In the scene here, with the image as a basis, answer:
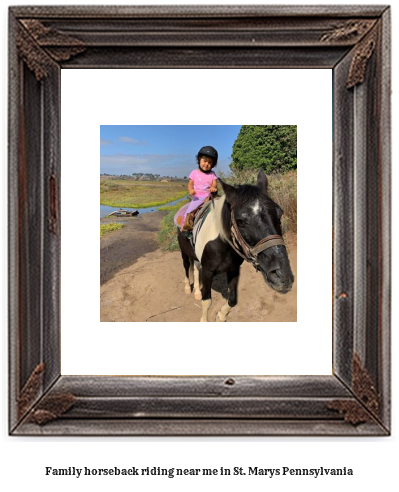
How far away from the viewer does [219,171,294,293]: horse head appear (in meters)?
1.42

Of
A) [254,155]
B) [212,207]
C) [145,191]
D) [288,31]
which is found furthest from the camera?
[212,207]

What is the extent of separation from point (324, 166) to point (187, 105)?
2.15ft

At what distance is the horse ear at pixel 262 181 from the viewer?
1.55 m

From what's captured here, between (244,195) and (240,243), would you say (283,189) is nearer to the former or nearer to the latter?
(244,195)

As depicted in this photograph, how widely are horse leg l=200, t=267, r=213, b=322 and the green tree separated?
589mm

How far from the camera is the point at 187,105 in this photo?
58.5 inches

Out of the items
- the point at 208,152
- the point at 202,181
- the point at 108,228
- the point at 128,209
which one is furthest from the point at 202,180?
the point at 108,228

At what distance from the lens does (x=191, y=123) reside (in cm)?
151

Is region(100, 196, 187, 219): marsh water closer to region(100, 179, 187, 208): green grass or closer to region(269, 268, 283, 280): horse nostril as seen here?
region(100, 179, 187, 208): green grass

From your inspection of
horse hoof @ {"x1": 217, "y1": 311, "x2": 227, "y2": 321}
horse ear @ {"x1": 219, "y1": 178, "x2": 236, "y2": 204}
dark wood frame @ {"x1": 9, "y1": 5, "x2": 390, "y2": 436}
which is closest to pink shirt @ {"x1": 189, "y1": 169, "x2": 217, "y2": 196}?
A: horse ear @ {"x1": 219, "y1": 178, "x2": 236, "y2": 204}

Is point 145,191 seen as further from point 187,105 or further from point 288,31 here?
point 288,31

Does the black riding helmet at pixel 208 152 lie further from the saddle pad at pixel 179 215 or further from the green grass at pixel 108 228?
the green grass at pixel 108 228

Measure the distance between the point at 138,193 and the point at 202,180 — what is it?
323 millimetres
